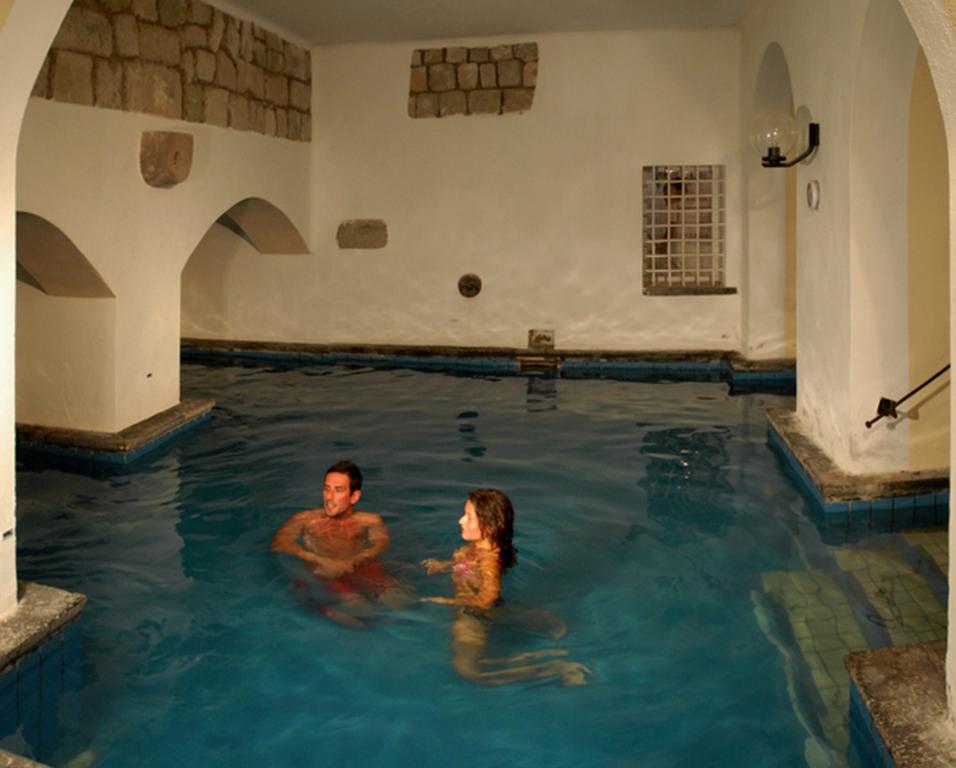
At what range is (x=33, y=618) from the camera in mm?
4160

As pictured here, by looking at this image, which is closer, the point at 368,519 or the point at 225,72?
the point at 368,519

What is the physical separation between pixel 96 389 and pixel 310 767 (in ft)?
16.2

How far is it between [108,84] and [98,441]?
2418 millimetres

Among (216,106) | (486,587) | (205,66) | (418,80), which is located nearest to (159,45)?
(205,66)

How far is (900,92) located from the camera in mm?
6074

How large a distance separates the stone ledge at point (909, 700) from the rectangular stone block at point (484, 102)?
29.7 feet

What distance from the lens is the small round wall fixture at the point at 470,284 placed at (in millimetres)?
12258

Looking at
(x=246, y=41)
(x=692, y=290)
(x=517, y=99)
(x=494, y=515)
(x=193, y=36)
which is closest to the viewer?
(x=494, y=515)

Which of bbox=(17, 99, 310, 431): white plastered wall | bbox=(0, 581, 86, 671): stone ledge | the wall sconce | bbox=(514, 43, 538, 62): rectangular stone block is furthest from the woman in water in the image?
bbox=(514, 43, 538, 62): rectangular stone block

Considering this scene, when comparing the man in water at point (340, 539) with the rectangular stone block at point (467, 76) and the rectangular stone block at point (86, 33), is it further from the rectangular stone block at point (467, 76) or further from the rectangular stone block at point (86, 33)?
the rectangular stone block at point (467, 76)

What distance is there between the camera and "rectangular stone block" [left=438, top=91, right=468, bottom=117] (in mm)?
12031

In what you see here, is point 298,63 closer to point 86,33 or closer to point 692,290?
point 86,33

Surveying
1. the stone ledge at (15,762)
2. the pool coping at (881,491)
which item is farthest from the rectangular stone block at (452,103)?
the stone ledge at (15,762)

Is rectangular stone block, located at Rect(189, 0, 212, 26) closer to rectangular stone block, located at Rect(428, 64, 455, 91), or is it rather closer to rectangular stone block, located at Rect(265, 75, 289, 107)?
rectangular stone block, located at Rect(265, 75, 289, 107)
